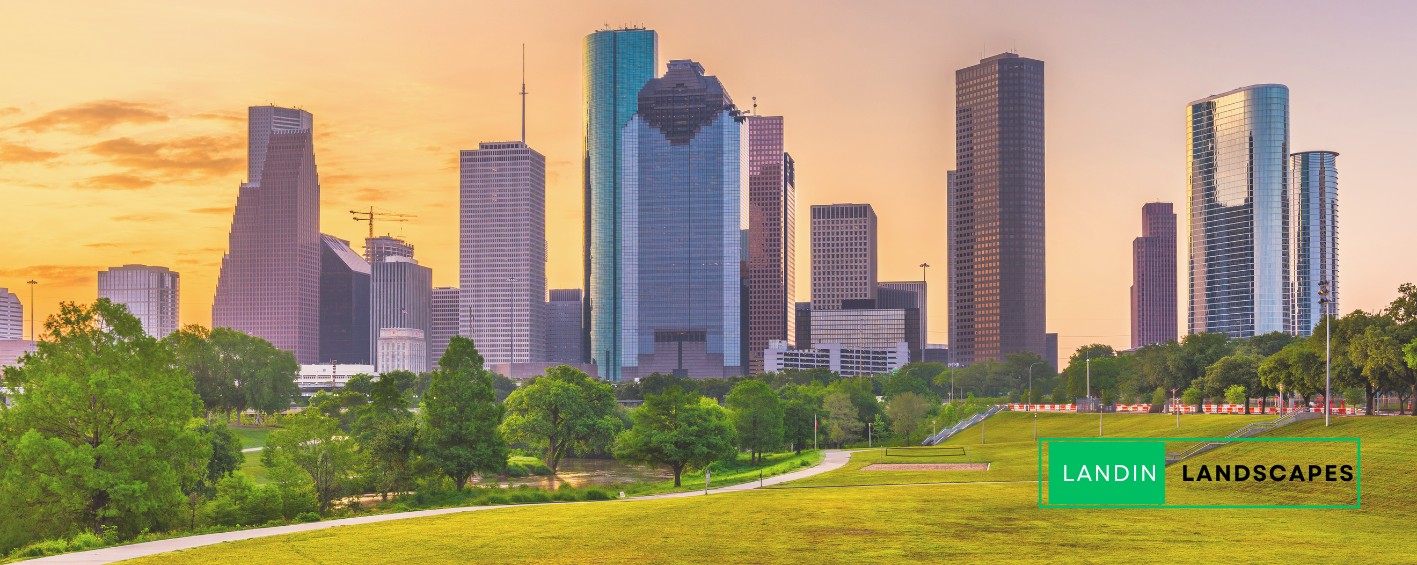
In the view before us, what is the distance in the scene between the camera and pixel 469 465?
69.1m

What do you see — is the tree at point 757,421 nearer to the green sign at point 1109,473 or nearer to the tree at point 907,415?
the tree at point 907,415

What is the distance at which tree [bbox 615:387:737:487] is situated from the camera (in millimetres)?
77562

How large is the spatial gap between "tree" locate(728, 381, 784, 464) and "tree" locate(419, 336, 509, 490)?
125 feet

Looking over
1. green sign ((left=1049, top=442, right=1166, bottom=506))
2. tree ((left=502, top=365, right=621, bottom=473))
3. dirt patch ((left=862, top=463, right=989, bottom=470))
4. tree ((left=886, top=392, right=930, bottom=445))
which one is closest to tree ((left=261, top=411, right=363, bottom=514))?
tree ((left=502, top=365, right=621, bottom=473))

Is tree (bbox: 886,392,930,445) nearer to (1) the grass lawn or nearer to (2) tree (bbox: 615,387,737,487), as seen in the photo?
(2) tree (bbox: 615,387,737,487)

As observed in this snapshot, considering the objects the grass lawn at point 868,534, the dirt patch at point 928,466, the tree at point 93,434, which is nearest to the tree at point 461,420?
the grass lawn at point 868,534

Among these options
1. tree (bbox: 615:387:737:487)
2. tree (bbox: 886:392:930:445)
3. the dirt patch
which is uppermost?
tree (bbox: 615:387:737:487)

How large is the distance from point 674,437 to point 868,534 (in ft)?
126

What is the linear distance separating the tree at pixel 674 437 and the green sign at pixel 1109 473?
27.3 m

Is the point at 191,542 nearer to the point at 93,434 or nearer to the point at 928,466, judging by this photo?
the point at 93,434

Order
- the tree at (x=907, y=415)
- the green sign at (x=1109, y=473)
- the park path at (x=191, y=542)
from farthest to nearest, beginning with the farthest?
the tree at (x=907, y=415) < the green sign at (x=1109, y=473) < the park path at (x=191, y=542)

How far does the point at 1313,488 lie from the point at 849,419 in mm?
78480

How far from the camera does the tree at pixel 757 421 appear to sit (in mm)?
107062

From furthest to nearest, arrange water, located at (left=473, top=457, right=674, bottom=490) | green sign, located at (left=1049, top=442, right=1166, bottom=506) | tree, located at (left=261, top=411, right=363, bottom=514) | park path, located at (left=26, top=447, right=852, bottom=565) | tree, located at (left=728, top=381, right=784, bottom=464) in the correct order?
tree, located at (left=728, top=381, right=784, bottom=464)
water, located at (left=473, top=457, right=674, bottom=490)
tree, located at (left=261, top=411, right=363, bottom=514)
green sign, located at (left=1049, top=442, right=1166, bottom=506)
park path, located at (left=26, top=447, right=852, bottom=565)
